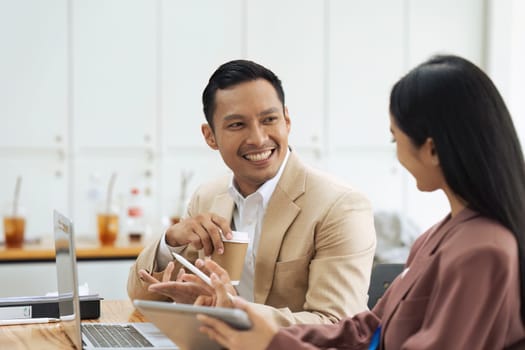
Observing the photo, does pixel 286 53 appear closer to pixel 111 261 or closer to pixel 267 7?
pixel 267 7

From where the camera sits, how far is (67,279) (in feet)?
6.23

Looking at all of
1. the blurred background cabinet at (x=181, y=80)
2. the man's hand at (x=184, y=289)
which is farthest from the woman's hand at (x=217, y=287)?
the blurred background cabinet at (x=181, y=80)

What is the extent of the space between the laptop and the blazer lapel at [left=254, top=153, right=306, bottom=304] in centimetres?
32

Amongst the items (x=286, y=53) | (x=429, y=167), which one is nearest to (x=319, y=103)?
(x=286, y=53)

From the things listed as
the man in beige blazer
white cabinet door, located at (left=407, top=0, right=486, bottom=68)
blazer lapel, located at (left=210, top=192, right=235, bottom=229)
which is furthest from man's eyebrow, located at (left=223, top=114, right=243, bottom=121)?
white cabinet door, located at (left=407, top=0, right=486, bottom=68)

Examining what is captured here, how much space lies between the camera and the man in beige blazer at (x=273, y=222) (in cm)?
214

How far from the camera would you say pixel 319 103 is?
476 centimetres

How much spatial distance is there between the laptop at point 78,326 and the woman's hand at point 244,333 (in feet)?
1.08

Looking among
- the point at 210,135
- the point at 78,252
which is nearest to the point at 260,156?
the point at 210,135

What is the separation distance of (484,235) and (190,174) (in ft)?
10.6

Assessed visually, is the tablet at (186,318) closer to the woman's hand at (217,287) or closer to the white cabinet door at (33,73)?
the woman's hand at (217,287)

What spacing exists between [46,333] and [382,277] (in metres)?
0.97

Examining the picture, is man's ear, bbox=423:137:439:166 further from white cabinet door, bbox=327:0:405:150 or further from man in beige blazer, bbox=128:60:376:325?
white cabinet door, bbox=327:0:405:150

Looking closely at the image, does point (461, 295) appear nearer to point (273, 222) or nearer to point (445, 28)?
point (273, 222)
